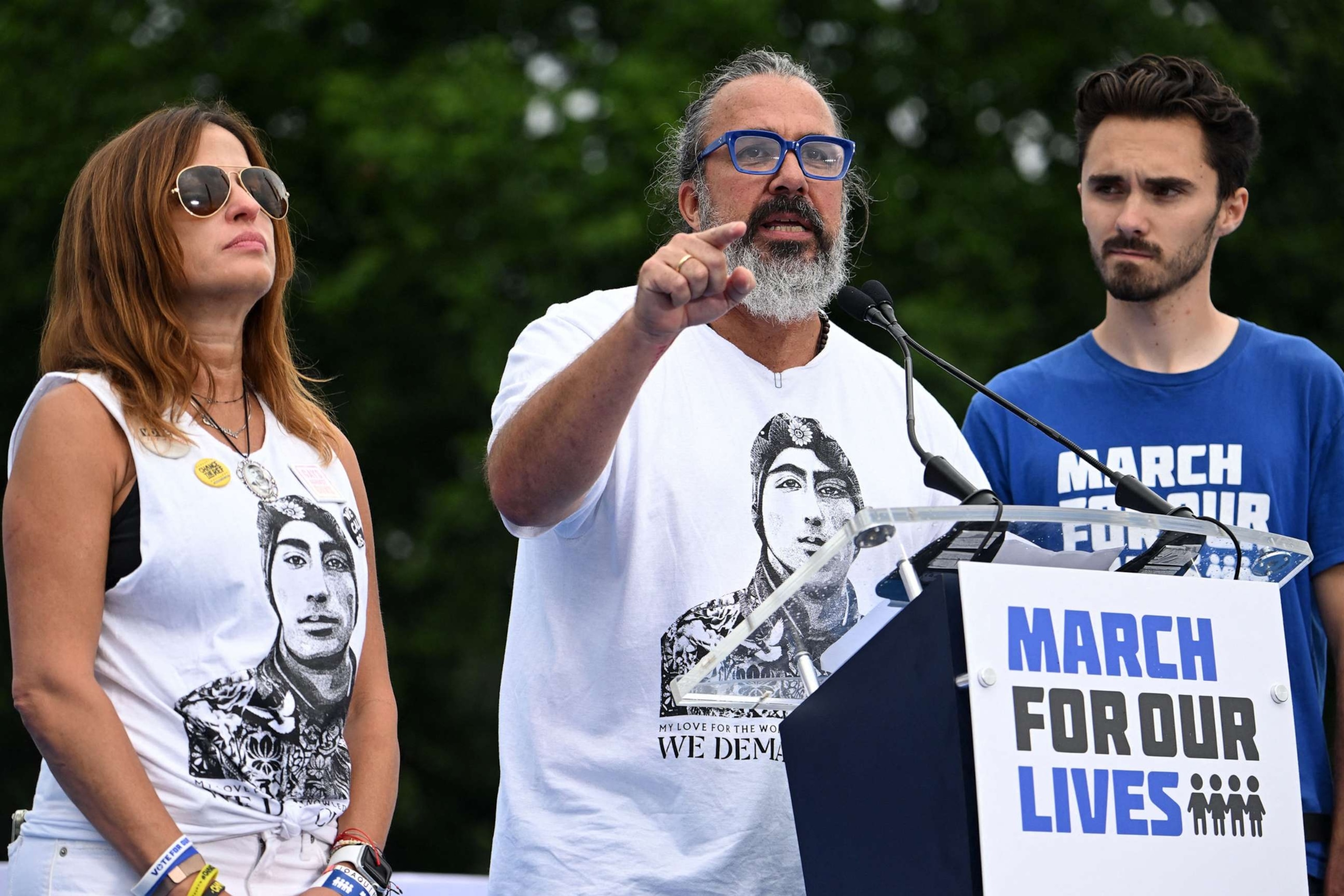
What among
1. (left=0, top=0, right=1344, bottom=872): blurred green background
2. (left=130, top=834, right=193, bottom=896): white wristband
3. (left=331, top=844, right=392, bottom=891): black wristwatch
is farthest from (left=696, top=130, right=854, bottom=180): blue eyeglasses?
(left=0, top=0, right=1344, bottom=872): blurred green background

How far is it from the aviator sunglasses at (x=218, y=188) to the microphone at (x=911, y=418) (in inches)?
41.4

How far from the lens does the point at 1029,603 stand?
1.99 metres

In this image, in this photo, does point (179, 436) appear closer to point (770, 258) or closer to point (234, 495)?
point (234, 495)

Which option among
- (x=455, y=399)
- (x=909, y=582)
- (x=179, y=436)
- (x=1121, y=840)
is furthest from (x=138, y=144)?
(x=455, y=399)

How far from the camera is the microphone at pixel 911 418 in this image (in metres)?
2.18

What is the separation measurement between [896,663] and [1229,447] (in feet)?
5.39

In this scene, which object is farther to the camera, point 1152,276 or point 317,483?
point 1152,276

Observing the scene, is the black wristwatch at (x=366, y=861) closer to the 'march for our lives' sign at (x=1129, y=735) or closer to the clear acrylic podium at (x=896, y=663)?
the clear acrylic podium at (x=896, y=663)

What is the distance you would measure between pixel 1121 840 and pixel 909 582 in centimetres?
41

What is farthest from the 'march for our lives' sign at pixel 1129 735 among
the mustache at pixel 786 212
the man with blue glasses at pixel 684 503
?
the mustache at pixel 786 212

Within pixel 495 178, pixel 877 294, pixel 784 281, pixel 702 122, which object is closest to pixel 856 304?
pixel 877 294

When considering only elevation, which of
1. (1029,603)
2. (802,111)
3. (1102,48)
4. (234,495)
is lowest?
(1029,603)

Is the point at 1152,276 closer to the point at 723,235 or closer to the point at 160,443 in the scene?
the point at 723,235

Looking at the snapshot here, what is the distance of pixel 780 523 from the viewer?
2.78 m
